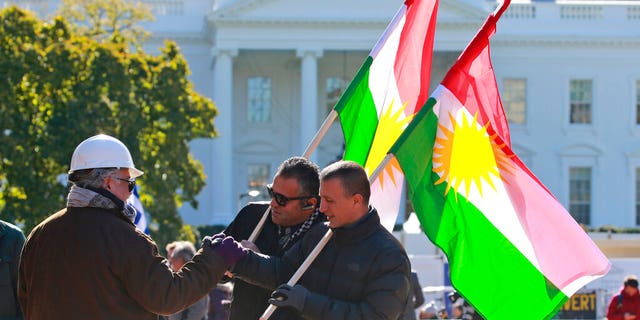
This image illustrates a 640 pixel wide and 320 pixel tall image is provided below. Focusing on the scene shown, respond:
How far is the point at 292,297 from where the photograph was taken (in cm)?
535

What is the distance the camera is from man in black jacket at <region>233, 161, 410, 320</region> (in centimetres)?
531

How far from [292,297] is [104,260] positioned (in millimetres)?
780

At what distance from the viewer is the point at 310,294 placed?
5363 mm

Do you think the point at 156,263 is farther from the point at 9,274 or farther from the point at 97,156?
the point at 9,274

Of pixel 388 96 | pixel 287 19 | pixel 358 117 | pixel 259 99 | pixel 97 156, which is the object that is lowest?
pixel 97 156

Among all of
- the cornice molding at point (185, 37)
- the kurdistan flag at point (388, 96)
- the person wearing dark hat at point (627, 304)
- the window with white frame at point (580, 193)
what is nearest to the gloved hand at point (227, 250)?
the kurdistan flag at point (388, 96)

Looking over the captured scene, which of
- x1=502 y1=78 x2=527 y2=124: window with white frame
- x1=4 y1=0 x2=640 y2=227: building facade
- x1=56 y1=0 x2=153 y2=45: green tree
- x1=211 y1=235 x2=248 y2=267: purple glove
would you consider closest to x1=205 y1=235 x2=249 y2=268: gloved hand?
x1=211 y1=235 x2=248 y2=267: purple glove

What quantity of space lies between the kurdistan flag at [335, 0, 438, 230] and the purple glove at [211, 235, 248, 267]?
1.66m

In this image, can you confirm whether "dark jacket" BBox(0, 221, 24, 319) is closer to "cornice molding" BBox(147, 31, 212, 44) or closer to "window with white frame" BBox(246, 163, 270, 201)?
"cornice molding" BBox(147, 31, 212, 44)

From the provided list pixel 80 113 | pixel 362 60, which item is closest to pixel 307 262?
pixel 80 113

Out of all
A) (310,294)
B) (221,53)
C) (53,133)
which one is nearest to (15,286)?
(310,294)

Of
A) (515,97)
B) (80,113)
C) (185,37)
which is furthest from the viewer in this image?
(515,97)

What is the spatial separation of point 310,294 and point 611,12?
165 ft

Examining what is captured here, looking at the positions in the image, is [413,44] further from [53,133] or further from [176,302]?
[53,133]
